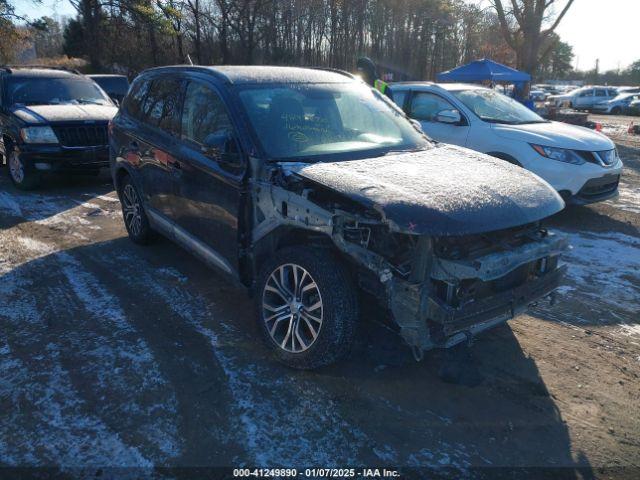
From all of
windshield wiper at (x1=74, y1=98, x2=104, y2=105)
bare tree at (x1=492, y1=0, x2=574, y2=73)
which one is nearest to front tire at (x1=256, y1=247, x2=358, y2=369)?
windshield wiper at (x1=74, y1=98, x2=104, y2=105)

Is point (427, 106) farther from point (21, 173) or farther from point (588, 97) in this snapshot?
point (588, 97)

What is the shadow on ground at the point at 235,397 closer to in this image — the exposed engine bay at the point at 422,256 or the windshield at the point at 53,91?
the exposed engine bay at the point at 422,256

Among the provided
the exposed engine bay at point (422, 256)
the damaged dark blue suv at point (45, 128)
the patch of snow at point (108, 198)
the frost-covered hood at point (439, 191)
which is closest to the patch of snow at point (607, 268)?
the exposed engine bay at point (422, 256)

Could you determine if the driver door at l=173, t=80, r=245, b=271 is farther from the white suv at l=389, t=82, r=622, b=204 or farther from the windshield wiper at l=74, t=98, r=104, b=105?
the windshield wiper at l=74, t=98, r=104, b=105

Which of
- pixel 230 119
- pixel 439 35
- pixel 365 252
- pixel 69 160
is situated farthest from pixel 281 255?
pixel 439 35

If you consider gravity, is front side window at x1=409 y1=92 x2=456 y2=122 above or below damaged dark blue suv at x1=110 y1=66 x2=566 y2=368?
above

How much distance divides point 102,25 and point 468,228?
94.9 feet

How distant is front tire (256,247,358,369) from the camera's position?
3.06 metres

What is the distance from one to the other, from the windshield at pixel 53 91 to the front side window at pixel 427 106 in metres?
5.60

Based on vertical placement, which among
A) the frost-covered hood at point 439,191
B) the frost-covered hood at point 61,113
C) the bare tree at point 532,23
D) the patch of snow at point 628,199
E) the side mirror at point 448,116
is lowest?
the patch of snow at point 628,199

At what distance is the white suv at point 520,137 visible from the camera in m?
6.59

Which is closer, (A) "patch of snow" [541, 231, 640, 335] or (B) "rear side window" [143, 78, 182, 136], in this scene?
(A) "patch of snow" [541, 231, 640, 335]

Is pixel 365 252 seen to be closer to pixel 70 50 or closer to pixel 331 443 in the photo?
pixel 331 443

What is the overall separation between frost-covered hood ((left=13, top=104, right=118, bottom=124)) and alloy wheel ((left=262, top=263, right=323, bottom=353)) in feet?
20.3
